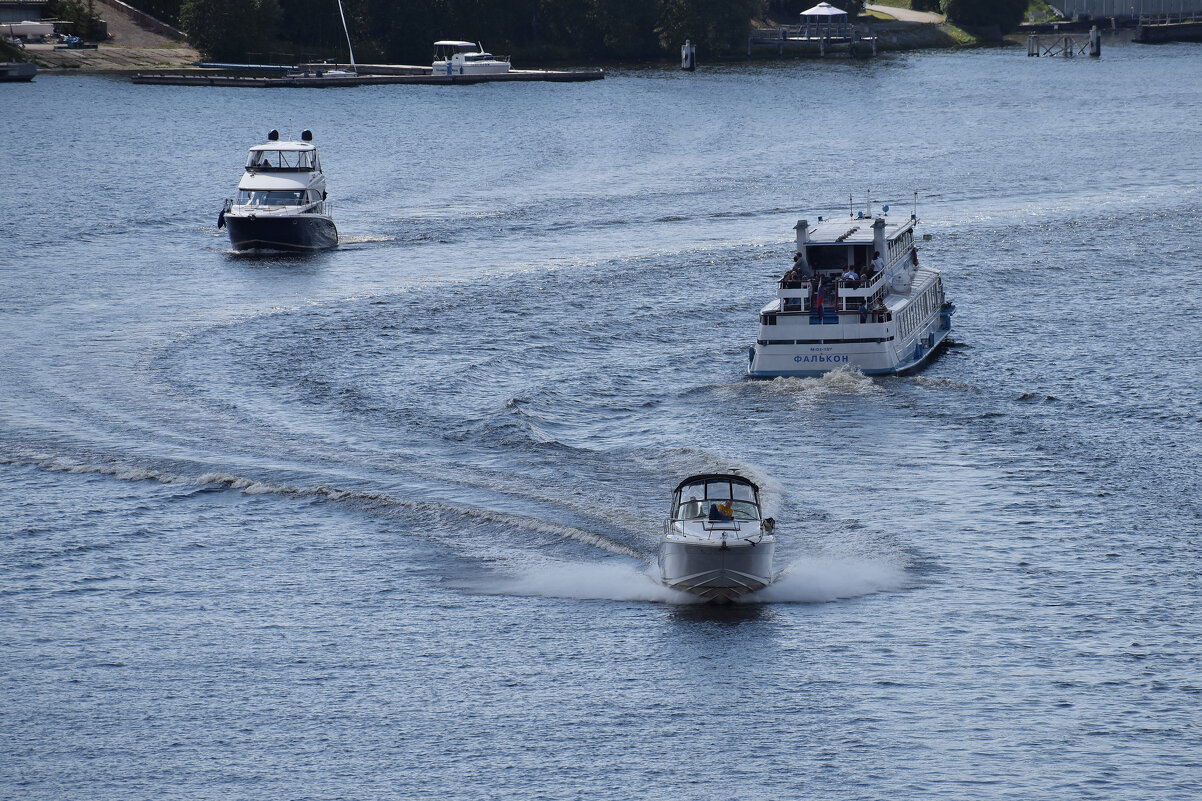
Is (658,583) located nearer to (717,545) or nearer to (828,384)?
(717,545)

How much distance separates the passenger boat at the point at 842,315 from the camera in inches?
2542

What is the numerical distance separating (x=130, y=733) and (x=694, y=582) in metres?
15.0

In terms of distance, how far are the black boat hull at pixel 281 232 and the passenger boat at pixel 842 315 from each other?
123 ft

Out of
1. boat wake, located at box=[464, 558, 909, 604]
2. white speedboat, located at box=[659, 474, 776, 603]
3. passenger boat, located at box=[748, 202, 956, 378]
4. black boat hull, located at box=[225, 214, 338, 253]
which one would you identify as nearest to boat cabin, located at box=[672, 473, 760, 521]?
white speedboat, located at box=[659, 474, 776, 603]

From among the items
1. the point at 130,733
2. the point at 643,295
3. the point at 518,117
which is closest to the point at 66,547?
the point at 130,733

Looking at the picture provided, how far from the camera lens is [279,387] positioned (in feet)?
207

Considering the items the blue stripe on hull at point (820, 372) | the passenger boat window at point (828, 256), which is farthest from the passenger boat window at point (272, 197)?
the blue stripe on hull at point (820, 372)

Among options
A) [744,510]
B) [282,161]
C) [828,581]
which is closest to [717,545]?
[744,510]

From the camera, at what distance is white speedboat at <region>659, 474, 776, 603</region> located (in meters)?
42.5

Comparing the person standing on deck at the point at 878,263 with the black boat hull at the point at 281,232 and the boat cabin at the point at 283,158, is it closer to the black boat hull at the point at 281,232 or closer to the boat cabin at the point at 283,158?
the black boat hull at the point at 281,232

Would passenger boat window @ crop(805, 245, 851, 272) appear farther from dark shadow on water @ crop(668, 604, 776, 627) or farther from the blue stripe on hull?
dark shadow on water @ crop(668, 604, 776, 627)

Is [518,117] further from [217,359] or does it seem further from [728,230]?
[217,359]

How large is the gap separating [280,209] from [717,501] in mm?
59197

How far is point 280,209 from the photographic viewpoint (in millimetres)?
96875
